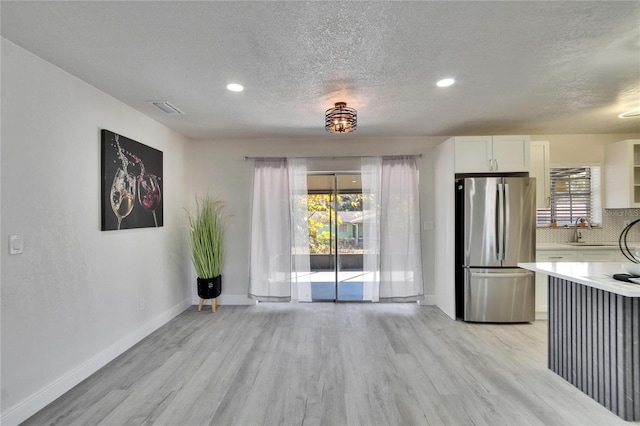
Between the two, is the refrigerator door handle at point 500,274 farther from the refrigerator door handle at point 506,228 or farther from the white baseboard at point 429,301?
the white baseboard at point 429,301

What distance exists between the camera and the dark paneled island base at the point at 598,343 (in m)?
1.99

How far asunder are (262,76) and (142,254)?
237 cm

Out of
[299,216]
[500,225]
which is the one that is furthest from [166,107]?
[500,225]

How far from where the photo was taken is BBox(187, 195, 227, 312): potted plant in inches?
161

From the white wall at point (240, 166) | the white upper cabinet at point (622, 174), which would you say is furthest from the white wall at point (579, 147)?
the white wall at point (240, 166)

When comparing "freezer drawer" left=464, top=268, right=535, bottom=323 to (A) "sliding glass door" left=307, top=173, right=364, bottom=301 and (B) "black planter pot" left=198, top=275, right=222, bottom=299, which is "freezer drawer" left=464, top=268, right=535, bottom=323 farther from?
(B) "black planter pot" left=198, top=275, right=222, bottom=299

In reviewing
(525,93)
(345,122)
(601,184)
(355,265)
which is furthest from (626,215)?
(345,122)

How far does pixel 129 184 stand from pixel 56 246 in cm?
97

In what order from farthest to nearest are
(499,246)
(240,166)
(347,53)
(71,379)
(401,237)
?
(240,166) < (401,237) < (499,246) < (71,379) < (347,53)

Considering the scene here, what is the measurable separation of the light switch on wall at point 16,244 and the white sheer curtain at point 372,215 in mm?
3630

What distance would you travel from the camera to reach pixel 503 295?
371 centimetres

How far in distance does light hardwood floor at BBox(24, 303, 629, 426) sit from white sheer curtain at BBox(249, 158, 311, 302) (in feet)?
2.55

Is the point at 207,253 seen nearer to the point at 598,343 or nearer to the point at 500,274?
the point at 500,274

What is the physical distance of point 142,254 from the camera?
3355mm
